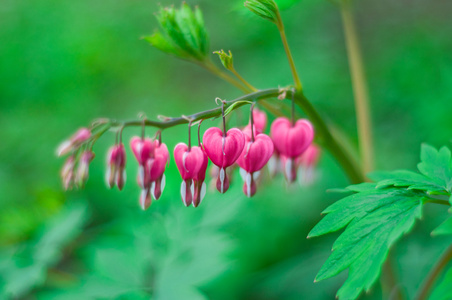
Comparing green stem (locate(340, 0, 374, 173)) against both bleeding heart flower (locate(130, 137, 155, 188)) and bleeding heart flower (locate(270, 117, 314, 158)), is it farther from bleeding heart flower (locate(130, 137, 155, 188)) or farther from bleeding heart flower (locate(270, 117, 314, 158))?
bleeding heart flower (locate(130, 137, 155, 188))

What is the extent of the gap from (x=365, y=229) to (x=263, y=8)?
609 millimetres

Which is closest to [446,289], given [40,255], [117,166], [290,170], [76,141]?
[290,170]

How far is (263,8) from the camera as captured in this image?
1.09m

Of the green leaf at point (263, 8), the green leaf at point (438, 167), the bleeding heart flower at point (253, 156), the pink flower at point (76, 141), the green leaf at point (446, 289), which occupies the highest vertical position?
the green leaf at point (263, 8)

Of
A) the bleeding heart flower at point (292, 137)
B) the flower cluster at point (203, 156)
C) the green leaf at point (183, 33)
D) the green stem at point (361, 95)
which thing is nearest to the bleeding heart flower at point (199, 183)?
the flower cluster at point (203, 156)

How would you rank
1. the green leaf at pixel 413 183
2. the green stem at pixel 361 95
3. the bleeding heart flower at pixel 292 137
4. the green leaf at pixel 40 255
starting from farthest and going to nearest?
the green leaf at pixel 40 255 < the green stem at pixel 361 95 < the bleeding heart flower at pixel 292 137 < the green leaf at pixel 413 183

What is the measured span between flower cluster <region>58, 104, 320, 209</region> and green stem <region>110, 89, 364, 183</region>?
0.17ft

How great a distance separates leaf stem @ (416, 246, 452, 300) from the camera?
1.27 m

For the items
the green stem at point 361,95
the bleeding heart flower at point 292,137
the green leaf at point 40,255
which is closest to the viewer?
the bleeding heart flower at point 292,137

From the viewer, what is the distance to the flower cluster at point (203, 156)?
1.14 m

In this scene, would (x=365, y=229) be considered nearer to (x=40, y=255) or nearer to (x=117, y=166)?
(x=117, y=166)

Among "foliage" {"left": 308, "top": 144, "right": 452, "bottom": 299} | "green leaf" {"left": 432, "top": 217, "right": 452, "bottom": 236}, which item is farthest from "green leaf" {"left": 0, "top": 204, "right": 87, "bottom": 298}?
"green leaf" {"left": 432, "top": 217, "right": 452, "bottom": 236}

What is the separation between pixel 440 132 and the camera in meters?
2.20

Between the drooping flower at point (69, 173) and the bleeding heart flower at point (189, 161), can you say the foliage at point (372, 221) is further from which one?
the drooping flower at point (69, 173)
